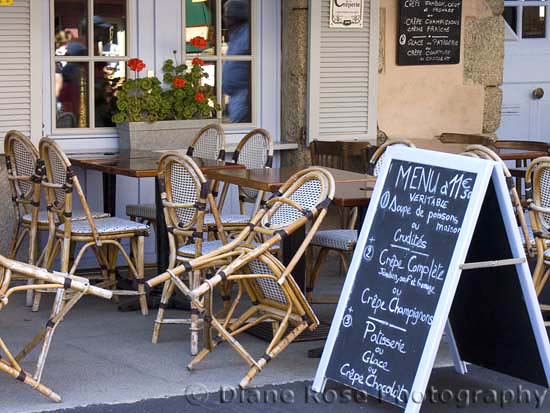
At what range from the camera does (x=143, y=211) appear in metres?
7.40

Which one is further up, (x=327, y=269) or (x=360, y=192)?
(x=360, y=192)

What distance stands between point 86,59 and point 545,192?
3128 millimetres

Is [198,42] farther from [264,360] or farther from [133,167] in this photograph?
[264,360]

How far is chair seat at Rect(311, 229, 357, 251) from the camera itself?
6.52m

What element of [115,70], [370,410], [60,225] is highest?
[115,70]

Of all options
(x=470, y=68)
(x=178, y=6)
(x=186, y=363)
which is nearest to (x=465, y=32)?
(x=470, y=68)

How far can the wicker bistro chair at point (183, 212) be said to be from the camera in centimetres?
591

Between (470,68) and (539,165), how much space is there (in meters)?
2.97

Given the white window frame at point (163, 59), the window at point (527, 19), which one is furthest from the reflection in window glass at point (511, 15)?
the white window frame at point (163, 59)

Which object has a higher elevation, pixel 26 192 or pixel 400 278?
pixel 26 192

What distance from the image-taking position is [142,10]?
309 inches

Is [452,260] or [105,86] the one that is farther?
[105,86]

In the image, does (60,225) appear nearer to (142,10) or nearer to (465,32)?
(142,10)

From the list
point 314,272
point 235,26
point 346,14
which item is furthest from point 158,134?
point 346,14
